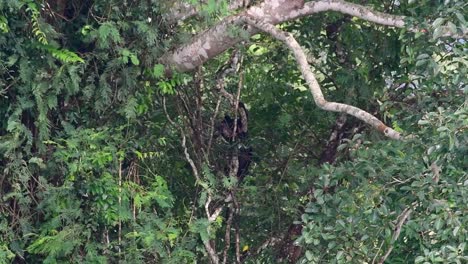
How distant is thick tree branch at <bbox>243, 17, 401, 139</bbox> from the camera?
399 cm

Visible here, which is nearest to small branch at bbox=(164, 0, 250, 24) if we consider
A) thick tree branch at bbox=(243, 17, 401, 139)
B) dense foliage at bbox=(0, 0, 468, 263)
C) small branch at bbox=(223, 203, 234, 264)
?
dense foliage at bbox=(0, 0, 468, 263)

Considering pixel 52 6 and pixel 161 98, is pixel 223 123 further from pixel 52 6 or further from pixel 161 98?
pixel 52 6

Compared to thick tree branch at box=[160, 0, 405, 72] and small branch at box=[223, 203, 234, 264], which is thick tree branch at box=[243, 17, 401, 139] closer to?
thick tree branch at box=[160, 0, 405, 72]

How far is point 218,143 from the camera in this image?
549cm

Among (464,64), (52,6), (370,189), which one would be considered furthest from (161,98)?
(464,64)

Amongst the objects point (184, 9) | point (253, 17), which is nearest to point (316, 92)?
point (253, 17)

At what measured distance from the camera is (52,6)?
4766 millimetres

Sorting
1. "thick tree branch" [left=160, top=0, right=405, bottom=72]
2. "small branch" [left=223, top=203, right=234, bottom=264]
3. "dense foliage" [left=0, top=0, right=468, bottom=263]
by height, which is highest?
"thick tree branch" [left=160, top=0, right=405, bottom=72]

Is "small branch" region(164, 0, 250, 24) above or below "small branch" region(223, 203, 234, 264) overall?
above

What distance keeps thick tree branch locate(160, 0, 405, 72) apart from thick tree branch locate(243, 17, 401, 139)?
9cm

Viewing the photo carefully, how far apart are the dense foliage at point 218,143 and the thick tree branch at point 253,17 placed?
0.24 ft

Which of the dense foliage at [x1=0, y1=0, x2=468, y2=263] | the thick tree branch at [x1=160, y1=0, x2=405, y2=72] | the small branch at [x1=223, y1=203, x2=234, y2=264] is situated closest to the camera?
the dense foliage at [x1=0, y1=0, x2=468, y2=263]

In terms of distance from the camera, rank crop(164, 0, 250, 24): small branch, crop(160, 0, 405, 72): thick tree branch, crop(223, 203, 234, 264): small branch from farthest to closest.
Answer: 1. crop(223, 203, 234, 264): small branch
2. crop(164, 0, 250, 24): small branch
3. crop(160, 0, 405, 72): thick tree branch

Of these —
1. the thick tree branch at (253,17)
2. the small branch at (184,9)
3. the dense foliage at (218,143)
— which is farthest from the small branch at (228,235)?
the small branch at (184,9)
